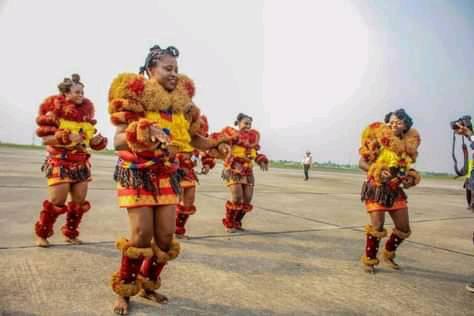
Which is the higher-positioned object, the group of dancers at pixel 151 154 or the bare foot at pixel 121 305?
the group of dancers at pixel 151 154

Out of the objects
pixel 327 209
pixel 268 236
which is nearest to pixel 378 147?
pixel 268 236

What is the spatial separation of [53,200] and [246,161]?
321 cm

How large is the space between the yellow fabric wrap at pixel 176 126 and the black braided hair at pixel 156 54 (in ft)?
1.63

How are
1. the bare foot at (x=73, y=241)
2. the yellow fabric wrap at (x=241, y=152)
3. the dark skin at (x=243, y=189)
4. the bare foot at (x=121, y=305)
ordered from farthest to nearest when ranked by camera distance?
the yellow fabric wrap at (x=241, y=152) < the dark skin at (x=243, y=189) < the bare foot at (x=73, y=241) < the bare foot at (x=121, y=305)

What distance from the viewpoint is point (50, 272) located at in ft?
13.3

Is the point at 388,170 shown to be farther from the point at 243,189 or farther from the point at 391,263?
the point at 243,189

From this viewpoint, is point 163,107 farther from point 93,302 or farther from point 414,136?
point 414,136

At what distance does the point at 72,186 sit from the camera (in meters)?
5.36

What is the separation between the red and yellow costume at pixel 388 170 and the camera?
4.82 m

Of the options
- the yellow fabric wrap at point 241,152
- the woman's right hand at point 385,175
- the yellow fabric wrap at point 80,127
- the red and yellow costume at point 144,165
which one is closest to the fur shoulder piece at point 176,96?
the red and yellow costume at point 144,165

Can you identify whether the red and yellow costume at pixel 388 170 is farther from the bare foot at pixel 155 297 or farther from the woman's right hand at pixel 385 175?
the bare foot at pixel 155 297

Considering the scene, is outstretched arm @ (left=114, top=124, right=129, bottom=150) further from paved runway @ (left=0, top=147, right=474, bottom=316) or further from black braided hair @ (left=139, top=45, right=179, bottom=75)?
paved runway @ (left=0, top=147, right=474, bottom=316)

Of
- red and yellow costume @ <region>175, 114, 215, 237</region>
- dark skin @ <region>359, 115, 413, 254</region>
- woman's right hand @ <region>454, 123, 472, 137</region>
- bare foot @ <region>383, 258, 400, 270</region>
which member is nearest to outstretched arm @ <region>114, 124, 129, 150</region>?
red and yellow costume @ <region>175, 114, 215, 237</region>

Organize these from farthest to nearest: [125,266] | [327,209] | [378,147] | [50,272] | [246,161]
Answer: [327,209] < [246,161] < [378,147] < [50,272] < [125,266]
